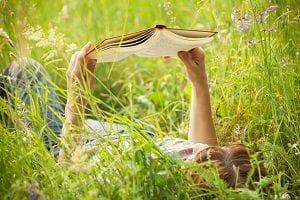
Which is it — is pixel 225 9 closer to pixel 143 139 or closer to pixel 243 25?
pixel 243 25

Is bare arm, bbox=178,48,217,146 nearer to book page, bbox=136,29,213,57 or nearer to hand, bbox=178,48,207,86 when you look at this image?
hand, bbox=178,48,207,86

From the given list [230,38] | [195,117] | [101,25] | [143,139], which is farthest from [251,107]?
[101,25]

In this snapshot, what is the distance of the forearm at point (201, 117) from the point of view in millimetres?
3006

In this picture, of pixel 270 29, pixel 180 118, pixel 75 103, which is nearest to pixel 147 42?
pixel 75 103

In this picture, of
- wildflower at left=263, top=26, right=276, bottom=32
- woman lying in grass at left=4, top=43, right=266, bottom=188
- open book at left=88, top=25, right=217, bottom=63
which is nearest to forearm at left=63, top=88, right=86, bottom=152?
woman lying in grass at left=4, top=43, right=266, bottom=188

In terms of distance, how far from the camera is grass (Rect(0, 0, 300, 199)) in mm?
2225

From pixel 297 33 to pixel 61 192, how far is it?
44.7 inches

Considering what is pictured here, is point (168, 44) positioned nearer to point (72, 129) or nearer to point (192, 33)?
point (192, 33)

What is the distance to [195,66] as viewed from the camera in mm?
3090

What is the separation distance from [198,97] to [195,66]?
0.13 m

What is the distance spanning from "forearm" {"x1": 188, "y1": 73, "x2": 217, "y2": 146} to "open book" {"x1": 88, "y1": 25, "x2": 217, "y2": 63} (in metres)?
Result: 0.35

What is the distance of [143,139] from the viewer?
2.34 m

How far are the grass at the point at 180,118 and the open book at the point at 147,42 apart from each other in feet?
0.28

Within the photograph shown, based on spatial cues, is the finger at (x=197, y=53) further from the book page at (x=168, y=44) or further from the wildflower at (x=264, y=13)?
the wildflower at (x=264, y=13)
